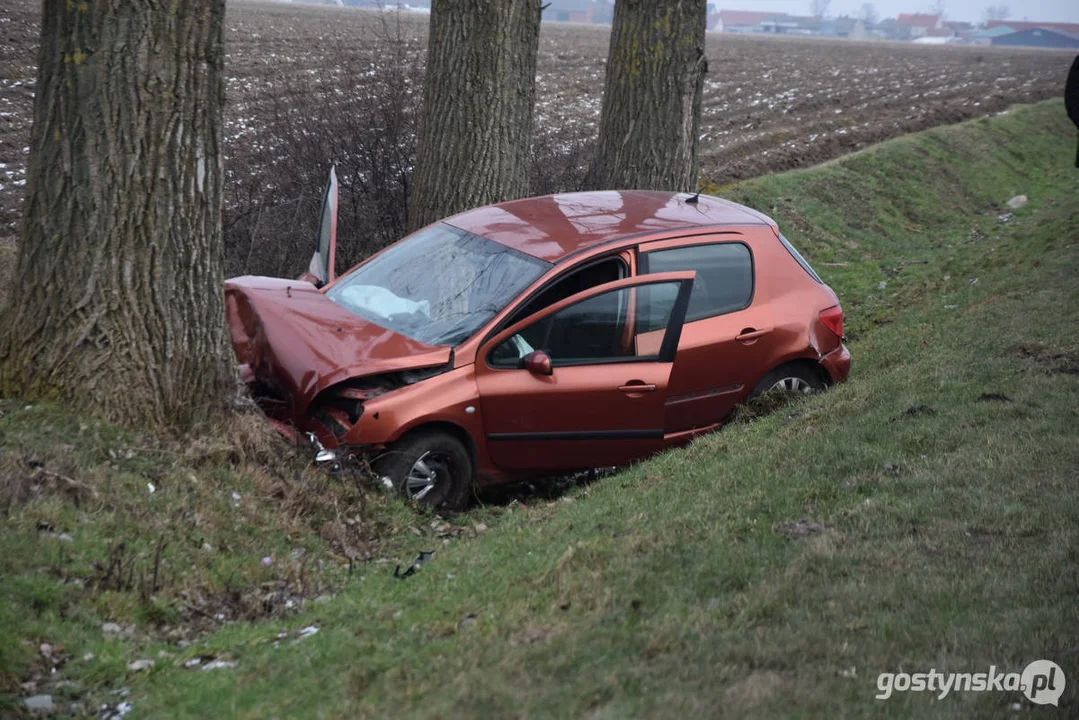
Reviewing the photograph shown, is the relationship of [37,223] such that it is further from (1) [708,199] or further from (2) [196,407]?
(1) [708,199]

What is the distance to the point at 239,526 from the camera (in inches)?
227

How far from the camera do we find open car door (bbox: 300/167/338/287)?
25.7ft

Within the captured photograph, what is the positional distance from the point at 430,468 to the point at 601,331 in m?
1.50

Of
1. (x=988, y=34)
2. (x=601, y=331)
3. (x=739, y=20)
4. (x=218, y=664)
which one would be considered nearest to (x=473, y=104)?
(x=601, y=331)

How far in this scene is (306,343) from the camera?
6863 millimetres

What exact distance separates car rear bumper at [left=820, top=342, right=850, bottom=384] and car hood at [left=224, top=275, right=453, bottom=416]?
3.22 metres

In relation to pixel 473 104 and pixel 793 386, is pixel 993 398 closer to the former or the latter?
pixel 793 386

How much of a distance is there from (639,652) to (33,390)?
3809mm

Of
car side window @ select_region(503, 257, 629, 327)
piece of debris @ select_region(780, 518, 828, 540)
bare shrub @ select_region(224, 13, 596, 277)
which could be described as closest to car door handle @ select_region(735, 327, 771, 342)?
car side window @ select_region(503, 257, 629, 327)

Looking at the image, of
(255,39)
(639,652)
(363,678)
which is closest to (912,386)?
(639,652)

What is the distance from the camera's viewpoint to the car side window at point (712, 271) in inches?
300

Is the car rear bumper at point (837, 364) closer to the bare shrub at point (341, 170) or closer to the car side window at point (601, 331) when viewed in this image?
the car side window at point (601, 331)

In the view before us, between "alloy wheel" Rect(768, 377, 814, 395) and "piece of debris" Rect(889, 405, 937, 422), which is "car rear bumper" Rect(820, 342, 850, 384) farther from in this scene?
"piece of debris" Rect(889, 405, 937, 422)

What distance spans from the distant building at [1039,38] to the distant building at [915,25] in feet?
82.9
